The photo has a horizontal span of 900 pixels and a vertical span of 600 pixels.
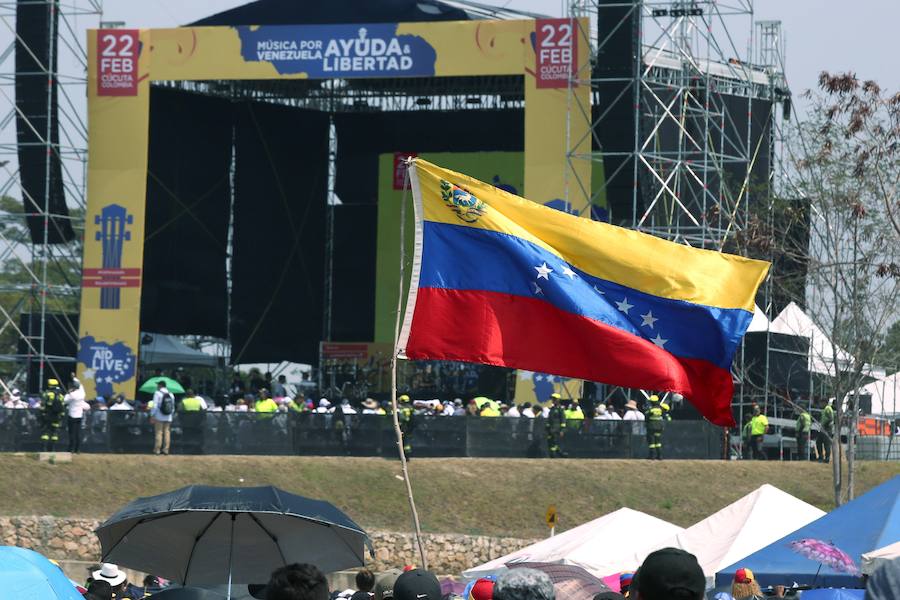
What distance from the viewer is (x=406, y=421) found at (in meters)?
28.1

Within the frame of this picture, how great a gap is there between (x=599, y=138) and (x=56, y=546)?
14.9 metres

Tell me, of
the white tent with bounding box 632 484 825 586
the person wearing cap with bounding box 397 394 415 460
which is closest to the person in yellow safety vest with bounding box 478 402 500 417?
the person wearing cap with bounding box 397 394 415 460

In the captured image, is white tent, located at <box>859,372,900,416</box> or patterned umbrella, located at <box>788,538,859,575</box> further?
white tent, located at <box>859,372,900,416</box>

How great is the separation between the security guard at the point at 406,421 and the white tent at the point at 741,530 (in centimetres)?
1187

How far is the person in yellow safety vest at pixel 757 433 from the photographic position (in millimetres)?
30453

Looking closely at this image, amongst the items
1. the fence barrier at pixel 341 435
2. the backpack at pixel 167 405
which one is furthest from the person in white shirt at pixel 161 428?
the fence barrier at pixel 341 435

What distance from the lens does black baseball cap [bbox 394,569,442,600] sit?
6.76 meters

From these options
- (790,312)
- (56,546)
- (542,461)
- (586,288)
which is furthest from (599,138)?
(586,288)

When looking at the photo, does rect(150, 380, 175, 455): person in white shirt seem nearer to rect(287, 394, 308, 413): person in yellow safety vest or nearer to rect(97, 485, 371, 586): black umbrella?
rect(287, 394, 308, 413): person in yellow safety vest

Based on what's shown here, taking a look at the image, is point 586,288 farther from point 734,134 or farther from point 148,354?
point 148,354

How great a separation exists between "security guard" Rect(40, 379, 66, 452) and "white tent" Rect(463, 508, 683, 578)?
12.9 m

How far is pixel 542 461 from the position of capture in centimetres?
2853

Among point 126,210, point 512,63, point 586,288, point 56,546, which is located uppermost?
point 512,63

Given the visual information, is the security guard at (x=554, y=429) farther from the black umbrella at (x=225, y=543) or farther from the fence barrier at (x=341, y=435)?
the black umbrella at (x=225, y=543)
